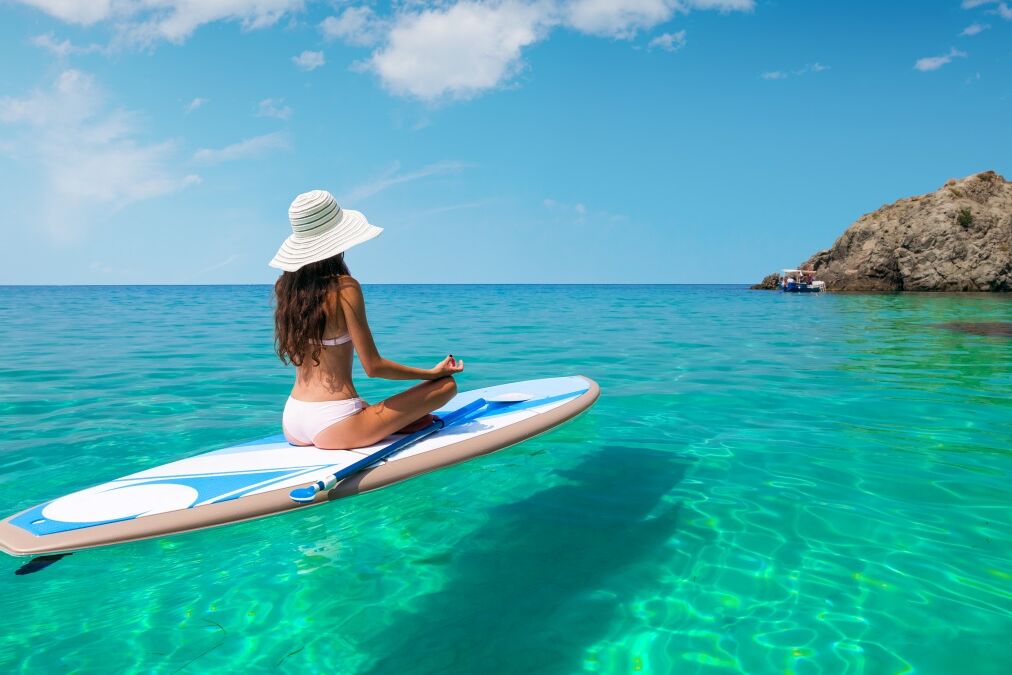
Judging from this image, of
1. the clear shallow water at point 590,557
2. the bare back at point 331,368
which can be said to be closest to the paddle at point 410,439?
the bare back at point 331,368

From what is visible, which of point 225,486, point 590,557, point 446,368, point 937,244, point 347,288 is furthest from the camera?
point 937,244

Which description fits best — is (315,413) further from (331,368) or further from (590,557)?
(590,557)

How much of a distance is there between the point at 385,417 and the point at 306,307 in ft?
2.87

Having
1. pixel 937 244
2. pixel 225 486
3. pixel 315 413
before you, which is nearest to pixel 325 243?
pixel 315 413

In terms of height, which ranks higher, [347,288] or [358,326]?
[347,288]

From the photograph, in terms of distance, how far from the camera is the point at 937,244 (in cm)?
5091

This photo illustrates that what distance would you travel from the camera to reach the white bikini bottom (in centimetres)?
399

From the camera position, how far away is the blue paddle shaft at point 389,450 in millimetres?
3422

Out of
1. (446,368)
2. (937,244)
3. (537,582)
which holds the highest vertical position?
(937,244)

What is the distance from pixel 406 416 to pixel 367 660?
1.51m

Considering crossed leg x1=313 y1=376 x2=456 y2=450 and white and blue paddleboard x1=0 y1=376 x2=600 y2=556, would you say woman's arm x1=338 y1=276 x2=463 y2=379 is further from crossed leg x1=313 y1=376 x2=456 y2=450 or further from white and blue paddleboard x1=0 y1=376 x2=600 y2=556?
white and blue paddleboard x1=0 y1=376 x2=600 y2=556

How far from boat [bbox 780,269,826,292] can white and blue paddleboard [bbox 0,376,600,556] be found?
57.3 metres

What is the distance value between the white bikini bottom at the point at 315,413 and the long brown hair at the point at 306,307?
0.32m

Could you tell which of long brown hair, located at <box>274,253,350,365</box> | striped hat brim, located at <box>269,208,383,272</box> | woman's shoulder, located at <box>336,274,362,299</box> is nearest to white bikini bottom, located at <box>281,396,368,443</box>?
long brown hair, located at <box>274,253,350,365</box>
